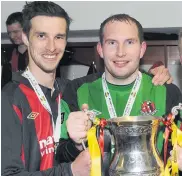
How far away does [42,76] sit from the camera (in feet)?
5.73

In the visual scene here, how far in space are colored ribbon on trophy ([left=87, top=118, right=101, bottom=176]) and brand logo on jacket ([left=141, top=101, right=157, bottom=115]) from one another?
39cm

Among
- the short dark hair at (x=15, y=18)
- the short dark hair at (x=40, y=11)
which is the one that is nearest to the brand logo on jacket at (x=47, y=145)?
the short dark hair at (x=40, y=11)

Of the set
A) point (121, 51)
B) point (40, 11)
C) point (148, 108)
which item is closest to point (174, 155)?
point (148, 108)

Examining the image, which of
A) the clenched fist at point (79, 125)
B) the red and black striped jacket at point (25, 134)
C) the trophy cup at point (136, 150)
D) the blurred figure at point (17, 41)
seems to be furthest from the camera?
the blurred figure at point (17, 41)

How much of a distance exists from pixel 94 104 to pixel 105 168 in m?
0.41

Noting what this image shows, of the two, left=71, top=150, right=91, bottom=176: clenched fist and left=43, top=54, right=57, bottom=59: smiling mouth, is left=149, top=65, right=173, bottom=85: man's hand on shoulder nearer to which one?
left=43, top=54, right=57, bottom=59: smiling mouth

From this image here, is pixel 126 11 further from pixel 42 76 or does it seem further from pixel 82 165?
pixel 82 165

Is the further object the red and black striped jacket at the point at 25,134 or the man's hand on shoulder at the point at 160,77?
the man's hand on shoulder at the point at 160,77

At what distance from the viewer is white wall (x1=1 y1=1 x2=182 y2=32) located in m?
3.41

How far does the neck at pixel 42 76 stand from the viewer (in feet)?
5.71

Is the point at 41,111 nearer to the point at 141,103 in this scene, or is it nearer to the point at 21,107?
the point at 21,107

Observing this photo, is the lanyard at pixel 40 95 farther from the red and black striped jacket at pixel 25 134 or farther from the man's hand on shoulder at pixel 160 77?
the man's hand on shoulder at pixel 160 77

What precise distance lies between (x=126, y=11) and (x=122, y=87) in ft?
6.42

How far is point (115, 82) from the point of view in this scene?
1.66m
